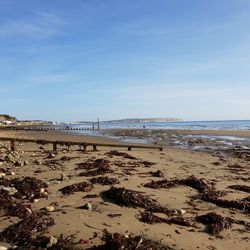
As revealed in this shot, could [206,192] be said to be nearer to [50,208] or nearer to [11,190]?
[50,208]

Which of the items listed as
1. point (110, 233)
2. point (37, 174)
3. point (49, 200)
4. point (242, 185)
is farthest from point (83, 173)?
point (110, 233)

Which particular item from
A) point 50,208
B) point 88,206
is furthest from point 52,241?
point 88,206

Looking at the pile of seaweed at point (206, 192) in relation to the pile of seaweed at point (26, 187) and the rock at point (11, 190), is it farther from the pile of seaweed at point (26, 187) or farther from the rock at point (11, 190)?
the rock at point (11, 190)

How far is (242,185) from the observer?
931 cm

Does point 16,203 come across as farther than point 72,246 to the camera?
Yes

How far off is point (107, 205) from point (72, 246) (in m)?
1.98

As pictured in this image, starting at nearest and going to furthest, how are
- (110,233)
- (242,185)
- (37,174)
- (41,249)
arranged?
(41,249) < (110,233) < (242,185) < (37,174)

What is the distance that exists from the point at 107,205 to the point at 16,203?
168cm

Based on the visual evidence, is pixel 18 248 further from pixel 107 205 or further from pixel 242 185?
pixel 242 185

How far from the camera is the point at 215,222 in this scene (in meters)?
6.02

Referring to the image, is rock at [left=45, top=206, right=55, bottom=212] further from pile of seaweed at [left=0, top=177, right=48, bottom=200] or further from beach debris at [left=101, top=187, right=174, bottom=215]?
beach debris at [left=101, top=187, right=174, bottom=215]

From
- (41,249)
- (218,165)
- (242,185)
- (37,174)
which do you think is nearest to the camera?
(41,249)

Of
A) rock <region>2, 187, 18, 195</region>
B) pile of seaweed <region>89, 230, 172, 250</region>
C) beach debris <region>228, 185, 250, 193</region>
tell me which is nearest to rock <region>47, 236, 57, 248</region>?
pile of seaweed <region>89, 230, 172, 250</region>

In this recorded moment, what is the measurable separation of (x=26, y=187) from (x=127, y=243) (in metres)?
3.69
